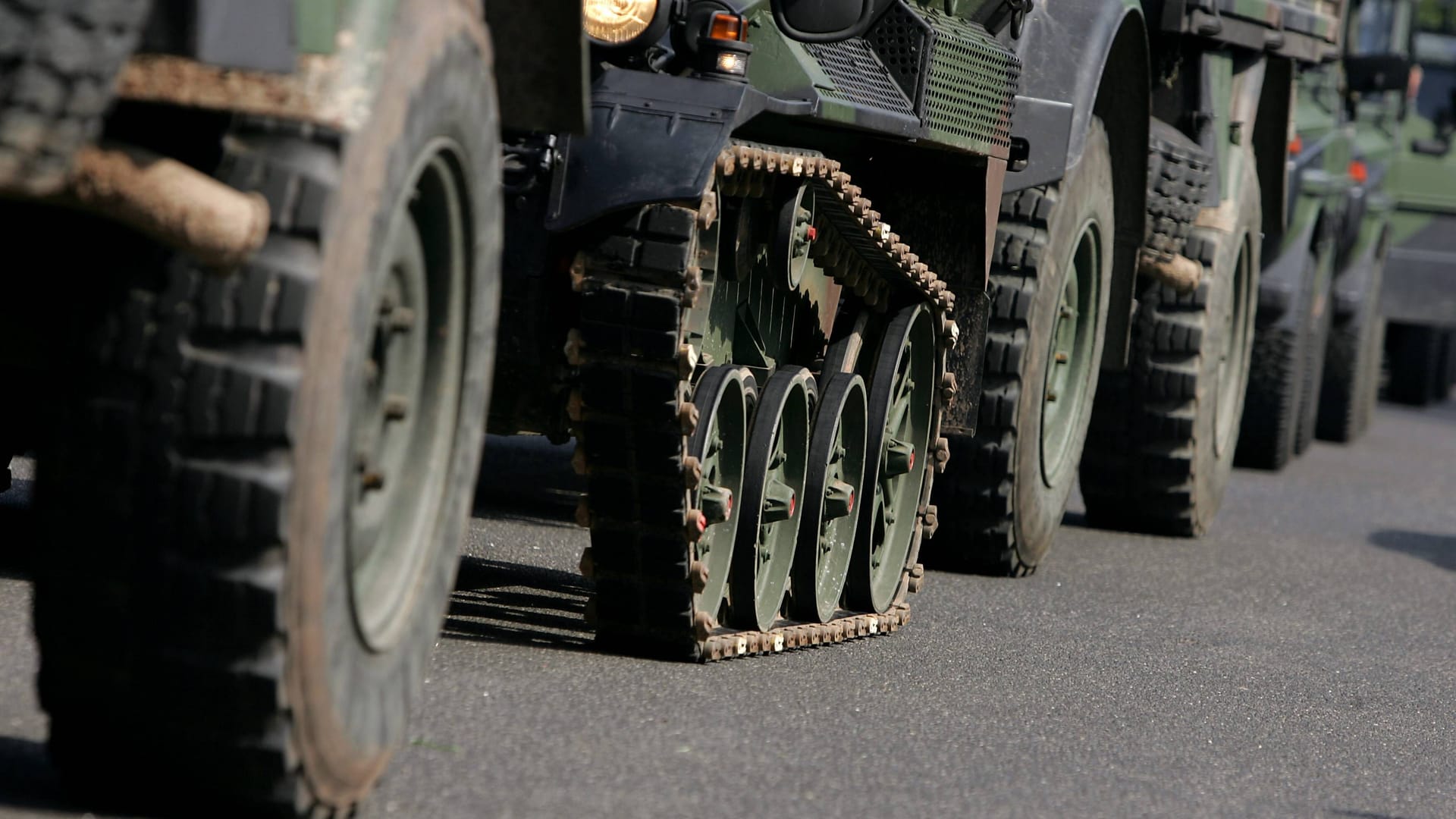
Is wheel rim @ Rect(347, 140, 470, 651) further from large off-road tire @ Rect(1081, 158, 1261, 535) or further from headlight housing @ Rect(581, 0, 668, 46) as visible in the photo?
large off-road tire @ Rect(1081, 158, 1261, 535)

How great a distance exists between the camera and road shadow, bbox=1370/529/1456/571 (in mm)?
9148

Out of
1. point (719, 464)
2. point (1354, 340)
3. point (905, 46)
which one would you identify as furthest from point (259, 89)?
point (1354, 340)

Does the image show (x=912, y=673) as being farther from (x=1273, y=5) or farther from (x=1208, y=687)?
(x=1273, y=5)

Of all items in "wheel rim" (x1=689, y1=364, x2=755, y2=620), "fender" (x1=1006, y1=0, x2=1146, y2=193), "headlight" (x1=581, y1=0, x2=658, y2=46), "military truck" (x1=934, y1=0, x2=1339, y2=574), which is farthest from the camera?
"military truck" (x1=934, y1=0, x2=1339, y2=574)

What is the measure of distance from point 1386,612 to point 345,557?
5060 mm

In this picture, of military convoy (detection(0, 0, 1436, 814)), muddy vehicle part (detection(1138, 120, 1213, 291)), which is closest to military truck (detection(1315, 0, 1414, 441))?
military convoy (detection(0, 0, 1436, 814))

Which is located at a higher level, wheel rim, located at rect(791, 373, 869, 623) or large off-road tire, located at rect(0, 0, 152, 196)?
large off-road tire, located at rect(0, 0, 152, 196)

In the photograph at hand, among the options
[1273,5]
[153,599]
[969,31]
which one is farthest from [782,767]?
[1273,5]

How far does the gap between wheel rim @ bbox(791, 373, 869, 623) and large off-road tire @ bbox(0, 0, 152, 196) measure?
3.07m

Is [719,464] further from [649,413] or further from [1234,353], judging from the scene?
[1234,353]

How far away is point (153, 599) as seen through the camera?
2764 millimetres

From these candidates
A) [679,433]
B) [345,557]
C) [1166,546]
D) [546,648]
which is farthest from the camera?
[1166,546]

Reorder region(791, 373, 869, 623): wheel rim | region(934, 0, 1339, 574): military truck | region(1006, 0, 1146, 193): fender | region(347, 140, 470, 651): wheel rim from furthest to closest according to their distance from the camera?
region(934, 0, 1339, 574): military truck, region(1006, 0, 1146, 193): fender, region(791, 373, 869, 623): wheel rim, region(347, 140, 470, 651): wheel rim

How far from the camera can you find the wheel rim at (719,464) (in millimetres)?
4812
